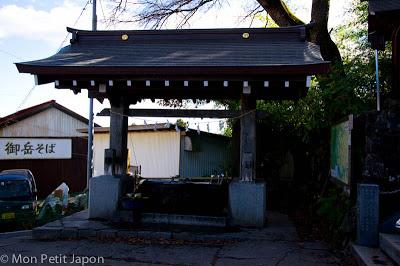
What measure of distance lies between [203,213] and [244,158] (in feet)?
5.60

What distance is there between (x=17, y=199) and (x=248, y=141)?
8815mm

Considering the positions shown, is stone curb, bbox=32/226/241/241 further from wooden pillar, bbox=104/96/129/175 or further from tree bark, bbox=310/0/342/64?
tree bark, bbox=310/0/342/64

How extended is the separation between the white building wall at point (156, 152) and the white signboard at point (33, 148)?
5428mm

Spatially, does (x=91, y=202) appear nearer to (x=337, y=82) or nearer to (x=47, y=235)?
(x=47, y=235)

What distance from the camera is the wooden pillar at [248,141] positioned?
9938 mm

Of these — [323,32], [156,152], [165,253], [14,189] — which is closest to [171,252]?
[165,253]

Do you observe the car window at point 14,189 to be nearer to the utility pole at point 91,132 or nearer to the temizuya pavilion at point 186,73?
the utility pole at point 91,132

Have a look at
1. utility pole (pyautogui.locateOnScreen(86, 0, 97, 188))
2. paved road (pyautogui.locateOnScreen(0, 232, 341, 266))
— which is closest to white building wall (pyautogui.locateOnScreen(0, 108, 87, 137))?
utility pole (pyautogui.locateOnScreen(86, 0, 97, 188))

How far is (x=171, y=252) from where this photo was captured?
792 centimetres

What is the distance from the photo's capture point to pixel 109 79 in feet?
31.6

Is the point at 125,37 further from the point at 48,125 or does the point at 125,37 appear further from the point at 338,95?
the point at 48,125

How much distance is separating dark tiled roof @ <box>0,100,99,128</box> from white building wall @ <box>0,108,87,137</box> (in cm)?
19

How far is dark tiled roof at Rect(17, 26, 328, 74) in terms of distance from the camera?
30.9 feet

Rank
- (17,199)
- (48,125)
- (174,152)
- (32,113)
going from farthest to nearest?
1. (48,125)
2. (32,113)
3. (174,152)
4. (17,199)
